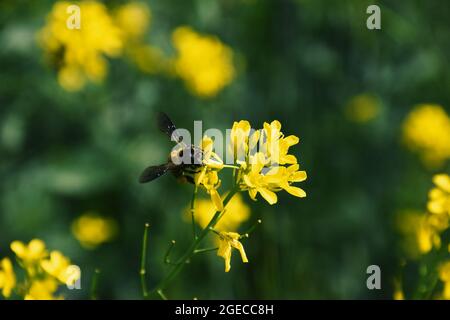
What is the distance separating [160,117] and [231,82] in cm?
269

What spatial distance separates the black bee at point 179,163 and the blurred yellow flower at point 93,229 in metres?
2.12

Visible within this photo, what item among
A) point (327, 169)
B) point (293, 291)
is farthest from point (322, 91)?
point (293, 291)

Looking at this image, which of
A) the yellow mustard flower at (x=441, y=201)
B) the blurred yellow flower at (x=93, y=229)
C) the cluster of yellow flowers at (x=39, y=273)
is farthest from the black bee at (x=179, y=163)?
the blurred yellow flower at (x=93, y=229)

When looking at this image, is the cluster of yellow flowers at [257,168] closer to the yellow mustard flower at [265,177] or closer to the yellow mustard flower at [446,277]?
the yellow mustard flower at [265,177]

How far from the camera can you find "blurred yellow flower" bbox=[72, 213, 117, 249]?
4.39 m

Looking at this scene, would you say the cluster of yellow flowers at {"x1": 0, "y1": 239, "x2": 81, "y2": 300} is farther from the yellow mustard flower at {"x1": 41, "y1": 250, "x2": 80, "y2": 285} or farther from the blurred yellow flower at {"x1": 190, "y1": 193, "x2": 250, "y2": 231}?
the blurred yellow flower at {"x1": 190, "y1": 193, "x2": 250, "y2": 231}

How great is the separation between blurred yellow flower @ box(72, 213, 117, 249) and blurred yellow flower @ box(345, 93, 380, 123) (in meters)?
1.90

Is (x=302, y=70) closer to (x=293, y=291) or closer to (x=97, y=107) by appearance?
(x=97, y=107)

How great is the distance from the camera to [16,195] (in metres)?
4.32

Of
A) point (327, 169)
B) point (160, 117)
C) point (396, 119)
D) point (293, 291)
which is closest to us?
point (160, 117)

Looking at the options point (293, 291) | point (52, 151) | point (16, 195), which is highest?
point (52, 151)

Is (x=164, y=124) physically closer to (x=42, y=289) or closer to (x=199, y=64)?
(x=42, y=289)

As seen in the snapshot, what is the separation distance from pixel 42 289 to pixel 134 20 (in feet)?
8.83

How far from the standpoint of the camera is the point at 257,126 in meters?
4.91
